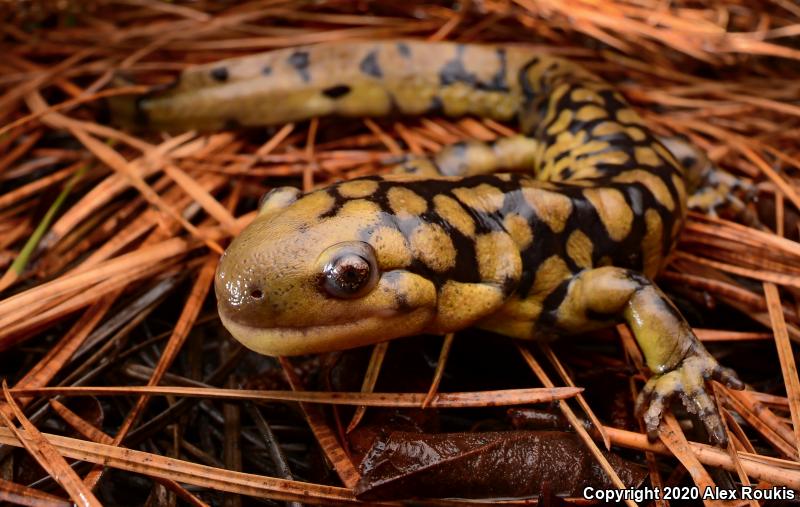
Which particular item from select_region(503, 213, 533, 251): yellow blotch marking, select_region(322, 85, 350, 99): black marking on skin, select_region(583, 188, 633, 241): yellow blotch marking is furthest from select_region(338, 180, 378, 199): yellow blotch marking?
select_region(322, 85, 350, 99): black marking on skin

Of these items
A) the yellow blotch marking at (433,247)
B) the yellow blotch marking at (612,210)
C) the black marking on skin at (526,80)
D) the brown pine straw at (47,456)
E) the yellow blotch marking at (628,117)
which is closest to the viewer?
the brown pine straw at (47,456)

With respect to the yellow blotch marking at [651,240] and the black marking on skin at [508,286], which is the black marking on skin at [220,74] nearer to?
the black marking on skin at [508,286]

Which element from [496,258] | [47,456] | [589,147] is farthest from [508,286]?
[47,456]

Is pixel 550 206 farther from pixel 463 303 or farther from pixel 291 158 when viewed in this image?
pixel 291 158

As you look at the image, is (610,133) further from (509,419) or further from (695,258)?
(509,419)

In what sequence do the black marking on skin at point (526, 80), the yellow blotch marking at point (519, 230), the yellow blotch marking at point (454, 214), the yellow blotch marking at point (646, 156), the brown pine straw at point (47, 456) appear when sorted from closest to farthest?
the brown pine straw at point (47, 456), the yellow blotch marking at point (454, 214), the yellow blotch marking at point (519, 230), the yellow blotch marking at point (646, 156), the black marking on skin at point (526, 80)

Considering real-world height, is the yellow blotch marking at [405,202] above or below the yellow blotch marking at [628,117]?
above

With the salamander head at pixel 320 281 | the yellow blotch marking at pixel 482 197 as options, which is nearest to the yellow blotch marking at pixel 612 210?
the yellow blotch marking at pixel 482 197

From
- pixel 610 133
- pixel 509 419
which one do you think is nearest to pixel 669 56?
pixel 610 133
